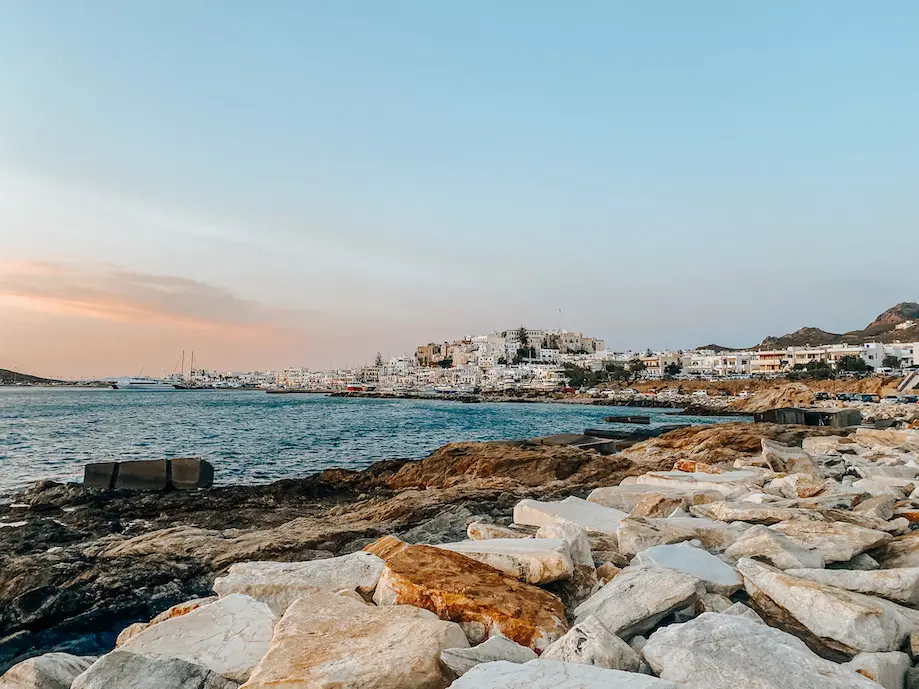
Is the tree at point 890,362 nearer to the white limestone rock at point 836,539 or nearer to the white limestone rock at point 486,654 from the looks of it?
the white limestone rock at point 836,539

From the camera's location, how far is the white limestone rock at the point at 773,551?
15.0 ft

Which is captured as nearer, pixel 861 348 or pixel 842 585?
pixel 842 585

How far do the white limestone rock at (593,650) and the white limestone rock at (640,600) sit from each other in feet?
1.24

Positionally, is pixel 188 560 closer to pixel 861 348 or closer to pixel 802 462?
pixel 802 462

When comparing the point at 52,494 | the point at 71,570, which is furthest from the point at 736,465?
the point at 52,494

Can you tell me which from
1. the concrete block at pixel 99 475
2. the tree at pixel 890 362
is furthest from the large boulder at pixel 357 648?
the tree at pixel 890 362

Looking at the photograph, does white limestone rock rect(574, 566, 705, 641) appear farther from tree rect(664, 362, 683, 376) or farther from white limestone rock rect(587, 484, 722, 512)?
tree rect(664, 362, 683, 376)

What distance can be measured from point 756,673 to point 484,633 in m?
1.39

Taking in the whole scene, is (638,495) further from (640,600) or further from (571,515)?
(640,600)

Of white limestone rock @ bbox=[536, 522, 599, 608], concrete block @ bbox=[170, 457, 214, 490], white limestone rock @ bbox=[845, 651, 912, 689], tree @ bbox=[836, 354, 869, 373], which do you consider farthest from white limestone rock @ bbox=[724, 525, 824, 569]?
tree @ bbox=[836, 354, 869, 373]

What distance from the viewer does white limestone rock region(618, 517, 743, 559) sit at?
5125mm

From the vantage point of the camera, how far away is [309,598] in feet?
12.3

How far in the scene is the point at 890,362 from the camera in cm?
9169

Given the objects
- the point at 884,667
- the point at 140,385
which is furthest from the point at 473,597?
the point at 140,385
